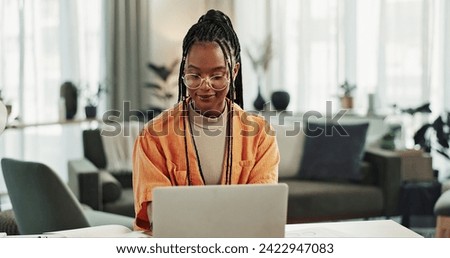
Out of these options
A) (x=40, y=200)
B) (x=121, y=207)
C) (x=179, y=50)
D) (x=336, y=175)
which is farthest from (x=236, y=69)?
(x=336, y=175)

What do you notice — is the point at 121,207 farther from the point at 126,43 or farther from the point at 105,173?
the point at 126,43

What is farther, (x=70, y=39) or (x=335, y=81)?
(x=335, y=81)

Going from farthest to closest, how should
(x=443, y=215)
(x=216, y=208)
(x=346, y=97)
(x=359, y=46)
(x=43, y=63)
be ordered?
(x=346, y=97), (x=43, y=63), (x=359, y=46), (x=443, y=215), (x=216, y=208)

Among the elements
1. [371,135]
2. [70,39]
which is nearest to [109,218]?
[70,39]

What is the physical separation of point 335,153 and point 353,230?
67.6 inches

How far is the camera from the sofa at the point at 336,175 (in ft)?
9.89

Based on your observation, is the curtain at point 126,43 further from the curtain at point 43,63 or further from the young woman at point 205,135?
the young woman at point 205,135

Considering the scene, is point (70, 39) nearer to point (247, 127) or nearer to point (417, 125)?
point (247, 127)

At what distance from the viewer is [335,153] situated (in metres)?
3.16

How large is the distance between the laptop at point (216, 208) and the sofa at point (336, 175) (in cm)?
179

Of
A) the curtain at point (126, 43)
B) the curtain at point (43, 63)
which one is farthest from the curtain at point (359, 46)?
the curtain at point (43, 63)

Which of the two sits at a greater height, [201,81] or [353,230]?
[201,81]
